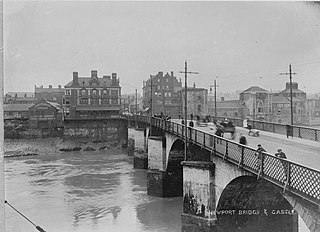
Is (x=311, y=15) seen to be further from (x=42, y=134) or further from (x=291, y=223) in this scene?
(x=42, y=134)

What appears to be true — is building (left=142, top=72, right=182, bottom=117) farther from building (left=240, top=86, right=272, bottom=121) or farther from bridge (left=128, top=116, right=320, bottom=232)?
bridge (left=128, top=116, right=320, bottom=232)

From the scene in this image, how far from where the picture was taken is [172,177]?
18.0m

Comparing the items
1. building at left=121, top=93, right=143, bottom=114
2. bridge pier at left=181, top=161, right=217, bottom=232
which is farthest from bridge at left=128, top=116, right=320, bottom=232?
building at left=121, top=93, right=143, bottom=114

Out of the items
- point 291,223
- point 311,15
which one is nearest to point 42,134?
point 291,223

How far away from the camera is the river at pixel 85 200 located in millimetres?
12688

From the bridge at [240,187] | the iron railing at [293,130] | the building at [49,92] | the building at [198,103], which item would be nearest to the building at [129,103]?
the building at [198,103]

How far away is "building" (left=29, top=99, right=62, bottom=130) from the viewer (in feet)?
99.0

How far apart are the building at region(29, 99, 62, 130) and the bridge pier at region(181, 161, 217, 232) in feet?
68.9

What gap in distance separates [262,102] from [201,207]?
59.1ft

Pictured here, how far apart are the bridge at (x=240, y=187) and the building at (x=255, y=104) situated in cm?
1246

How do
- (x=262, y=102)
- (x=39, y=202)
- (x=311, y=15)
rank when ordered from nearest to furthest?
(x=311, y=15) → (x=39, y=202) → (x=262, y=102)

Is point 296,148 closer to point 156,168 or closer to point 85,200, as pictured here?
point 156,168

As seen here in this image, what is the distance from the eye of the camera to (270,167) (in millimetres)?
6762

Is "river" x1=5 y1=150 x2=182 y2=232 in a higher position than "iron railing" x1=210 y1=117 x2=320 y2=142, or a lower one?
lower
